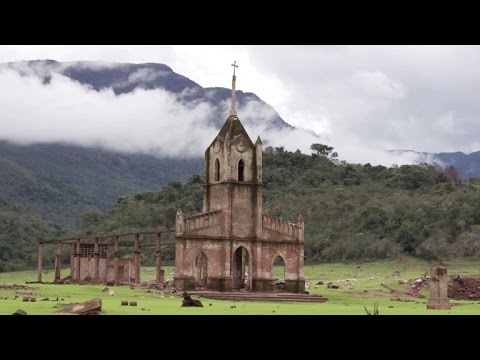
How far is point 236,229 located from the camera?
46469mm

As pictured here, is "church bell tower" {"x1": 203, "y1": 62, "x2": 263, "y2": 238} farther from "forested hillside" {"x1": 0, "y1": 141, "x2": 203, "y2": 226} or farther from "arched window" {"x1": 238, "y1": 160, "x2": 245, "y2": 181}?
"forested hillside" {"x1": 0, "y1": 141, "x2": 203, "y2": 226}

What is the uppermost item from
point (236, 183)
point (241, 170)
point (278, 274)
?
point (241, 170)

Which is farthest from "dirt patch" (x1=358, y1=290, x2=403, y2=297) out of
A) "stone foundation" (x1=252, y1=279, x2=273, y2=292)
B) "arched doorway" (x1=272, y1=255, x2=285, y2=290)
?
"arched doorway" (x1=272, y1=255, x2=285, y2=290)

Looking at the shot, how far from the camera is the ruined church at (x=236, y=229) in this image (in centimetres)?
4534

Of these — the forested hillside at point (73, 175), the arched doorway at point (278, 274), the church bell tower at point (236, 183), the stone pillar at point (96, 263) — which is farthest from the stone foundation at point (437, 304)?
the forested hillside at point (73, 175)

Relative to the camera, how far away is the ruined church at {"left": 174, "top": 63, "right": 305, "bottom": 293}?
45.3 m

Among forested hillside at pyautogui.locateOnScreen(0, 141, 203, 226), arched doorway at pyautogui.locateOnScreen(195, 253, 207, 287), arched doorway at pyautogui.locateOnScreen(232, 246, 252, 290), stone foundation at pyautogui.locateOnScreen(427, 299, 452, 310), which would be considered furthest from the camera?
forested hillside at pyautogui.locateOnScreen(0, 141, 203, 226)

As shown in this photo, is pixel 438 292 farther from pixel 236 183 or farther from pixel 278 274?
pixel 278 274

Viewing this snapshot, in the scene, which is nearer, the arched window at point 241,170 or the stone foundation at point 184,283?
the stone foundation at point 184,283

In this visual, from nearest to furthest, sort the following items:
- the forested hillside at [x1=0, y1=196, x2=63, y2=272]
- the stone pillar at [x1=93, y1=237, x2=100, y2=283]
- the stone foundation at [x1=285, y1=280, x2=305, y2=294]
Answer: the stone foundation at [x1=285, y1=280, x2=305, y2=294], the stone pillar at [x1=93, y1=237, x2=100, y2=283], the forested hillside at [x1=0, y1=196, x2=63, y2=272]

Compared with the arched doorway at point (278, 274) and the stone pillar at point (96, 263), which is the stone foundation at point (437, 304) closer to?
the arched doorway at point (278, 274)

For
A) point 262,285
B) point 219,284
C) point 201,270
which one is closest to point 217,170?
point 201,270

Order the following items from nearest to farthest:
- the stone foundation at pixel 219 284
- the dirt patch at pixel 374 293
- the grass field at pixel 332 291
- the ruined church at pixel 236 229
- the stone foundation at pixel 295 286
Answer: the grass field at pixel 332 291, the dirt patch at pixel 374 293, the stone foundation at pixel 219 284, the ruined church at pixel 236 229, the stone foundation at pixel 295 286
